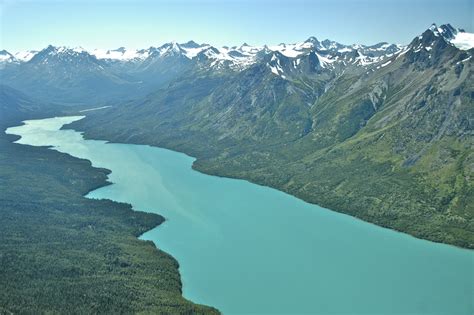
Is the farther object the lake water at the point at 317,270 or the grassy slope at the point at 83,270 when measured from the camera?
the lake water at the point at 317,270

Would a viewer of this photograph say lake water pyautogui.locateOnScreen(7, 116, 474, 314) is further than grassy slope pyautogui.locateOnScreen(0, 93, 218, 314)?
Yes

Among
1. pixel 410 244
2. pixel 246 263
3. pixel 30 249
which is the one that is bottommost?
pixel 30 249

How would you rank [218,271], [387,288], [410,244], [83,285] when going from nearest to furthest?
[83,285] → [387,288] → [218,271] → [410,244]

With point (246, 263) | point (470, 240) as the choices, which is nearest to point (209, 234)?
point (246, 263)

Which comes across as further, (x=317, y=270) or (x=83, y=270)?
(x=317, y=270)

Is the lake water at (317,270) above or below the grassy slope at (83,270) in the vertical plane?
above

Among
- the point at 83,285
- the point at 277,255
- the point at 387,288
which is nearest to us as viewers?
the point at 83,285

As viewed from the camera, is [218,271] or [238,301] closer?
[238,301]

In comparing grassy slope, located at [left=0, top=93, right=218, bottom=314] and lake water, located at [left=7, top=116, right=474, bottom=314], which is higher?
lake water, located at [left=7, top=116, right=474, bottom=314]

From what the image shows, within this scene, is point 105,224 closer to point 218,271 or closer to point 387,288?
point 218,271

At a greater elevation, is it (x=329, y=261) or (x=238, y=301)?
(x=329, y=261)

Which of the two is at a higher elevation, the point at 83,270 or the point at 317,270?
the point at 317,270
